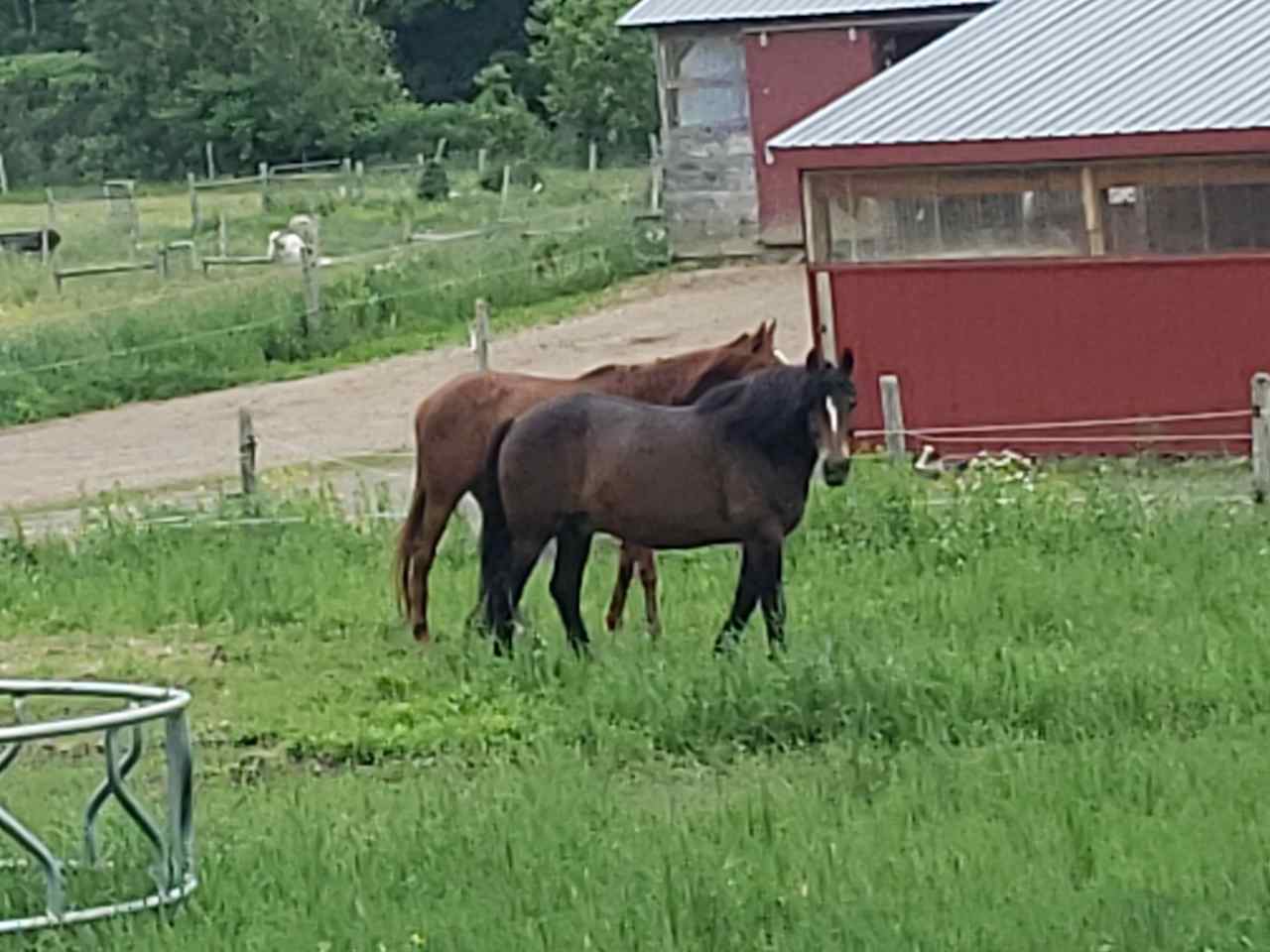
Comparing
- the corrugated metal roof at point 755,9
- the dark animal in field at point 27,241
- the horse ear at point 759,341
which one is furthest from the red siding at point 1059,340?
the dark animal in field at point 27,241

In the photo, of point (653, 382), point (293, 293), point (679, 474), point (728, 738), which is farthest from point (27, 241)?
point (728, 738)

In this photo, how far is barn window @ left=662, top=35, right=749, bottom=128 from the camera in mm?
38031

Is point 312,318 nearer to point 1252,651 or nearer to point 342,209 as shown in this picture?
point 342,209

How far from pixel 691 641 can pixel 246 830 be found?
406 cm

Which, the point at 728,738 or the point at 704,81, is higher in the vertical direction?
the point at 704,81

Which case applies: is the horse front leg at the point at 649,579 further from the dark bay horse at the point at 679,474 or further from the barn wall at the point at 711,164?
the barn wall at the point at 711,164

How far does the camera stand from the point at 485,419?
47.9ft

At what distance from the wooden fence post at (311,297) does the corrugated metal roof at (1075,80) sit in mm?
9113

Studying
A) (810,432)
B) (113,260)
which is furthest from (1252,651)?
(113,260)

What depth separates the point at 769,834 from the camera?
909cm

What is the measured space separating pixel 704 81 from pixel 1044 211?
1651cm

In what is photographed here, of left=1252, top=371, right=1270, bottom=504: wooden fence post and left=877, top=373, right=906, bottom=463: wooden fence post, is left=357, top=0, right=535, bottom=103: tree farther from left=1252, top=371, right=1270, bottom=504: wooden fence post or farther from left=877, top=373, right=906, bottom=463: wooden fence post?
left=1252, top=371, right=1270, bottom=504: wooden fence post

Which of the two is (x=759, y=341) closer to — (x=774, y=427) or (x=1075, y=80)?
(x=774, y=427)

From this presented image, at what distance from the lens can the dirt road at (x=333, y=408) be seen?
24984 mm
